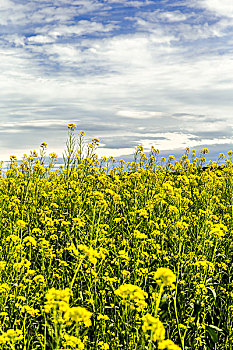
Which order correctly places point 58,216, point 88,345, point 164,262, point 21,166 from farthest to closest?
point 21,166 < point 58,216 < point 164,262 < point 88,345

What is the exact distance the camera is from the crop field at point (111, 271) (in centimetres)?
270

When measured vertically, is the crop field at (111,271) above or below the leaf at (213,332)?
above

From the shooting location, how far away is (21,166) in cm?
885

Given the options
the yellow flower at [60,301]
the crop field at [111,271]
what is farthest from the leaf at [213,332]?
the yellow flower at [60,301]

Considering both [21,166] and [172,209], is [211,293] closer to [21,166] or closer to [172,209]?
[172,209]

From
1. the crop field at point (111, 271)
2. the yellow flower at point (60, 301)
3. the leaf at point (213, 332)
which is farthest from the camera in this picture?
the leaf at point (213, 332)

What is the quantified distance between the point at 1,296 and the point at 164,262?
2.09 m

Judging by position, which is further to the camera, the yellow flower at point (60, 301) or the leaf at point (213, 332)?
the leaf at point (213, 332)

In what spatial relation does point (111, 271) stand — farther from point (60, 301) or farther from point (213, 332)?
point (60, 301)

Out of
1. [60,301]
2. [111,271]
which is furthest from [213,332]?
[60,301]

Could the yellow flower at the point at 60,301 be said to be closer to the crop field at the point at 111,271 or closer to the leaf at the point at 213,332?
the crop field at the point at 111,271

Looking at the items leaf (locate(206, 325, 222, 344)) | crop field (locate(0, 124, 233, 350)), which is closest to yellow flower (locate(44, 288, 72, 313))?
crop field (locate(0, 124, 233, 350))

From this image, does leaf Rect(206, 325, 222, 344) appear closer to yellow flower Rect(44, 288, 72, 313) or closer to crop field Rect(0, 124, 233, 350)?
crop field Rect(0, 124, 233, 350)

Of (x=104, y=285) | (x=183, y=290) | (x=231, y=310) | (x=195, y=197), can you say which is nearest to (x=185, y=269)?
(x=183, y=290)
